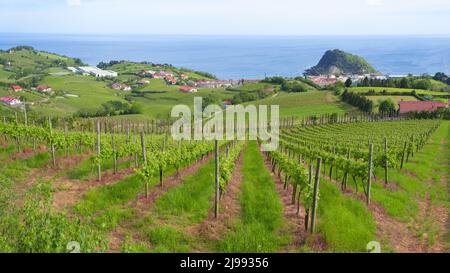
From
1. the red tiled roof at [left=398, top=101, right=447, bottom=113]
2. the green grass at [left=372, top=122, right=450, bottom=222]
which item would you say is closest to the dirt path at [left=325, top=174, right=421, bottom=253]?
the green grass at [left=372, top=122, right=450, bottom=222]

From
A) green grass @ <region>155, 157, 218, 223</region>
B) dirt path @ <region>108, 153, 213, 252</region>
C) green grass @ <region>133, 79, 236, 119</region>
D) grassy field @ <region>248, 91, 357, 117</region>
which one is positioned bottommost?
green grass @ <region>133, 79, 236, 119</region>

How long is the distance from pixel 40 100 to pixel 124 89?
54.1m

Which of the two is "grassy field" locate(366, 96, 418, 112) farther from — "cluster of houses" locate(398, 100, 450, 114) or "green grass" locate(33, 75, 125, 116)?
"green grass" locate(33, 75, 125, 116)

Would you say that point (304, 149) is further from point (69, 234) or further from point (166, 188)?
point (69, 234)

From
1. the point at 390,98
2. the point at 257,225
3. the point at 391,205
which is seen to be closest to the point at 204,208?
the point at 257,225

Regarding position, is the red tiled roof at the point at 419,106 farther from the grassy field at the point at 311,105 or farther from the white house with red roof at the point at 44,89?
the white house with red roof at the point at 44,89

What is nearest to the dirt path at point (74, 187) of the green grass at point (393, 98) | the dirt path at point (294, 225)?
the dirt path at point (294, 225)

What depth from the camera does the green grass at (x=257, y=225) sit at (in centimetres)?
1073

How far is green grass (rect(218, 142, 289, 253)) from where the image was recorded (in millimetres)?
10727

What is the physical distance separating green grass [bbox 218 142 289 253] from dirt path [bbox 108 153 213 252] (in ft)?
9.74

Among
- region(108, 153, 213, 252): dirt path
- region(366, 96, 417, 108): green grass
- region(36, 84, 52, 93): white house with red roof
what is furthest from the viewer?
region(36, 84, 52, 93): white house with red roof

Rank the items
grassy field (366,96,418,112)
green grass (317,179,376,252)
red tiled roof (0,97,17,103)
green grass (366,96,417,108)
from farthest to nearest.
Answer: red tiled roof (0,97,17,103) → green grass (366,96,417,108) → grassy field (366,96,418,112) → green grass (317,179,376,252)

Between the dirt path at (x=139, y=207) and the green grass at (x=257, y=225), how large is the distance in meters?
2.97
